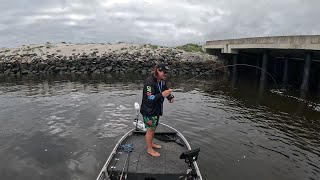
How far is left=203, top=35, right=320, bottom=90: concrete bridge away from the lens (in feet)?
90.3

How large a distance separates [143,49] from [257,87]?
2763cm

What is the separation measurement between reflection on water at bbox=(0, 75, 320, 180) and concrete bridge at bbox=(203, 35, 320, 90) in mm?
4106

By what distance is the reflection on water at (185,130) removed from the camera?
12609 millimetres

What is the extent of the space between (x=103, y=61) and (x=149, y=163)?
4313 centimetres

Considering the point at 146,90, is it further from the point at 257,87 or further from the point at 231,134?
the point at 257,87

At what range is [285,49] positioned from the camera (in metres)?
30.9

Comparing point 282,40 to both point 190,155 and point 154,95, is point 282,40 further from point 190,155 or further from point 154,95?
point 190,155

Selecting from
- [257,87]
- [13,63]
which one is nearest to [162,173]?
[257,87]

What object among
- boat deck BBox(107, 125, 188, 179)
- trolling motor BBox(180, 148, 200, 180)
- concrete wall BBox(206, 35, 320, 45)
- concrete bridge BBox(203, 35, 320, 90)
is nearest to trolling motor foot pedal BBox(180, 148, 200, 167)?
trolling motor BBox(180, 148, 200, 180)

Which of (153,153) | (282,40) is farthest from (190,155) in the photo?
(282,40)

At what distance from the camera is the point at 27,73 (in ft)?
158

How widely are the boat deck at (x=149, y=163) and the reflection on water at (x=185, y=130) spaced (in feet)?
6.37

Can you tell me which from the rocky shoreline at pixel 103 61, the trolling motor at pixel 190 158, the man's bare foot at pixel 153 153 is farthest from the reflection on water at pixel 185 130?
the rocky shoreline at pixel 103 61

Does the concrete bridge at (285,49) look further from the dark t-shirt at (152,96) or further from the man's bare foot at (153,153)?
the man's bare foot at (153,153)
